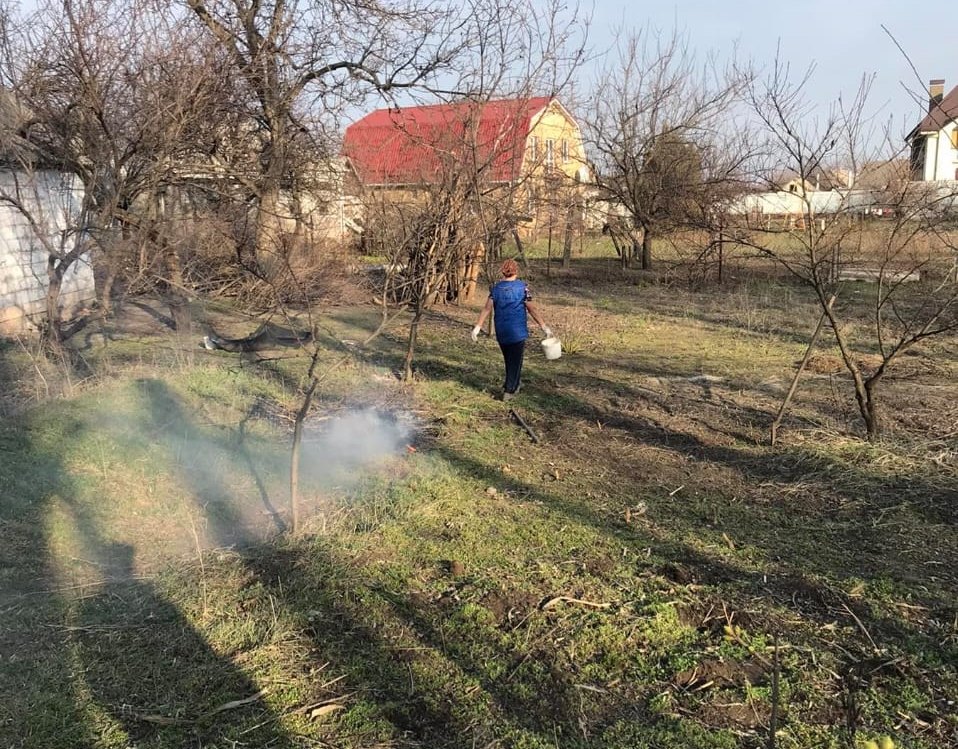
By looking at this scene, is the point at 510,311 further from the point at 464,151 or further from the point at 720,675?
the point at 720,675

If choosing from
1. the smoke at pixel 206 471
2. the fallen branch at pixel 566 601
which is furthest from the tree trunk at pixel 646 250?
the fallen branch at pixel 566 601

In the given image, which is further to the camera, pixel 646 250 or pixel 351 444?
pixel 646 250

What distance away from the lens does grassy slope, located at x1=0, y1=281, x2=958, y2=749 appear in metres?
2.71

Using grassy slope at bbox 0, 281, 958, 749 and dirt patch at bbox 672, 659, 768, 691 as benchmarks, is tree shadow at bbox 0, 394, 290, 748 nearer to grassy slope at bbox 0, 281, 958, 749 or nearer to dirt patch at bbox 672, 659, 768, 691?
grassy slope at bbox 0, 281, 958, 749

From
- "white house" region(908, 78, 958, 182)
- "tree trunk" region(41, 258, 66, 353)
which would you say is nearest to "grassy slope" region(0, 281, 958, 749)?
"tree trunk" region(41, 258, 66, 353)

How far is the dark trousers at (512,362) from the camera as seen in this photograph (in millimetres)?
7172

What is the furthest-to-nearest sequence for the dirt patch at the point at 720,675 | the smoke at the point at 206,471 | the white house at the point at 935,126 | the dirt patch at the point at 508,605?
the white house at the point at 935,126 → the smoke at the point at 206,471 → the dirt patch at the point at 508,605 → the dirt patch at the point at 720,675

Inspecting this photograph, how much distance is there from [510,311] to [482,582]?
12.7ft

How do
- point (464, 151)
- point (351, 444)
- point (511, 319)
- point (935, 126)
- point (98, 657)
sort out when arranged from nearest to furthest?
point (98, 657), point (935, 126), point (351, 444), point (511, 319), point (464, 151)

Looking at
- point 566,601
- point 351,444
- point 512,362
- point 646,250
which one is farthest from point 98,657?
point 646,250

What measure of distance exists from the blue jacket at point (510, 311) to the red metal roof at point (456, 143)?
2176 millimetres

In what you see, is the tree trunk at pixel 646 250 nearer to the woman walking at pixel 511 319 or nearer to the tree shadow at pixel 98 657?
the woman walking at pixel 511 319

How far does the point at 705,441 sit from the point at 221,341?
657 cm

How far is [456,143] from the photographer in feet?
33.6
